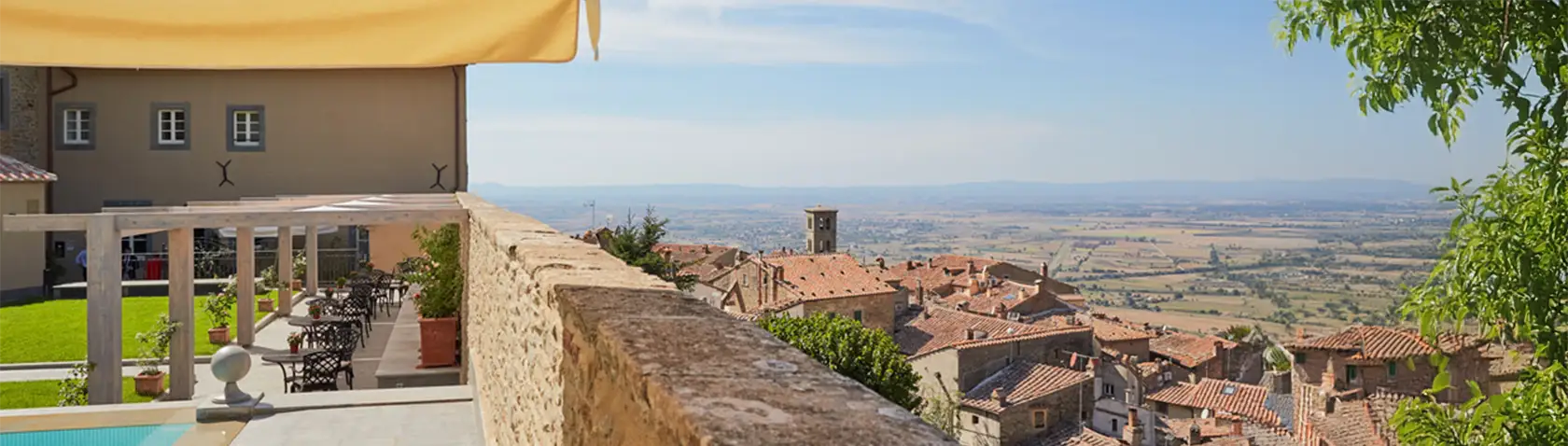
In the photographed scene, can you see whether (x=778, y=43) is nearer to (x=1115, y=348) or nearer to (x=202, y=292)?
(x=1115, y=348)

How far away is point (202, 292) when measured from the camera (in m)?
18.0

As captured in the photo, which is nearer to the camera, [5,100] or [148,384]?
[148,384]

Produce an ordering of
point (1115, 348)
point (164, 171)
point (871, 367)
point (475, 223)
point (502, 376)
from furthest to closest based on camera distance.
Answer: point (1115, 348) < point (871, 367) < point (164, 171) < point (475, 223) < point (502, 376)

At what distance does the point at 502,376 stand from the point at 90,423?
470 centimetres

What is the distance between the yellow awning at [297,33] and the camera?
215 centimetres

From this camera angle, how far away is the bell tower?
237ft

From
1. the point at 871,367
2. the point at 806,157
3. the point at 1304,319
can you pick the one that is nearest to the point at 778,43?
the point at 806,157

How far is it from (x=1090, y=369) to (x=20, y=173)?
111ft

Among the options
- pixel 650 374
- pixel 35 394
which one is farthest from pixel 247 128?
pixel 650 374

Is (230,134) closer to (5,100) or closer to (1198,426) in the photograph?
(5,100)

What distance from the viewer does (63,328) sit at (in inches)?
580

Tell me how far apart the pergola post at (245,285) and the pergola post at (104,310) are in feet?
10.8

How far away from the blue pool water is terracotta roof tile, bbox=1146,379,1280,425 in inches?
1508

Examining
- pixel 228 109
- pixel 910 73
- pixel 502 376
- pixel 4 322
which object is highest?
pixel 910 73
